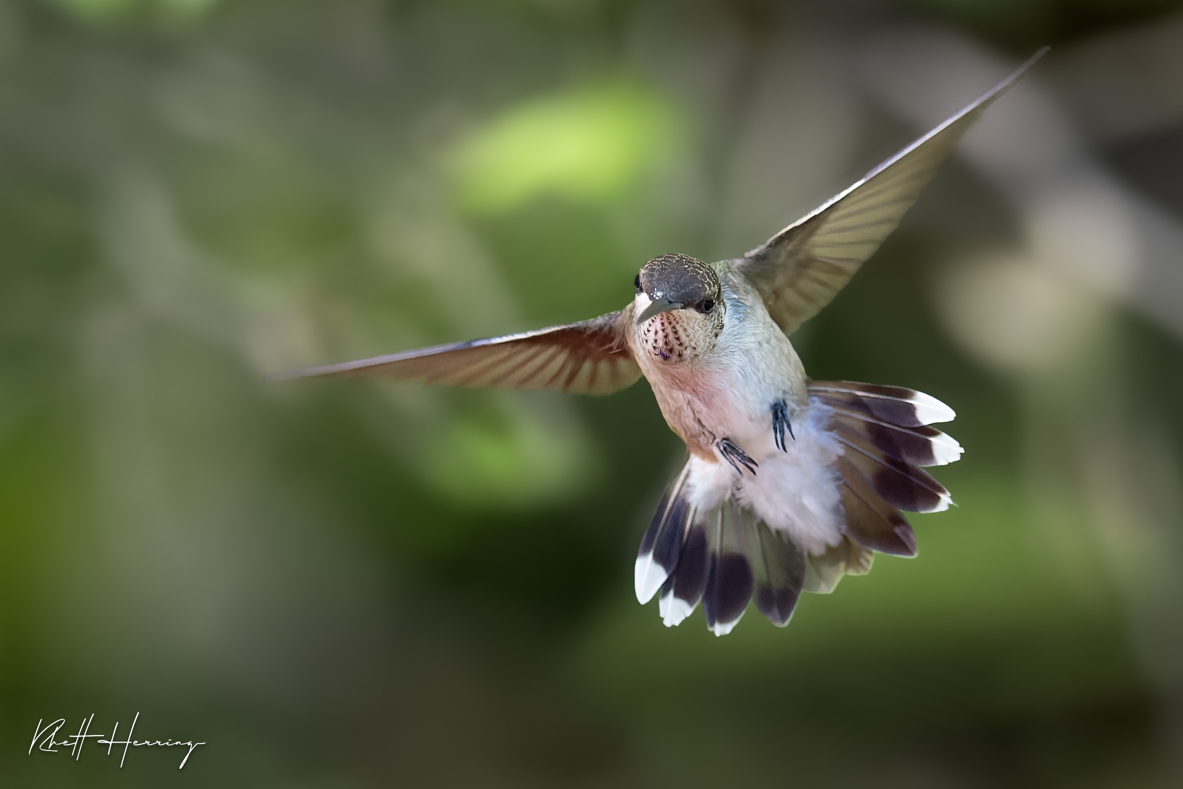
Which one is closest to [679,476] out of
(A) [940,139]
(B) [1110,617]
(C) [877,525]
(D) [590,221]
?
(C) [877,525]

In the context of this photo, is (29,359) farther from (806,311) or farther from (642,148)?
(806,311)

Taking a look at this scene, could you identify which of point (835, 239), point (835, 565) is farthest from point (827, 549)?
point (835, 239)

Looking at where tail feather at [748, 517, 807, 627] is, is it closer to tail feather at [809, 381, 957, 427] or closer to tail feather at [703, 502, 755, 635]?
tail feather at [703, 502, 755, 635]
